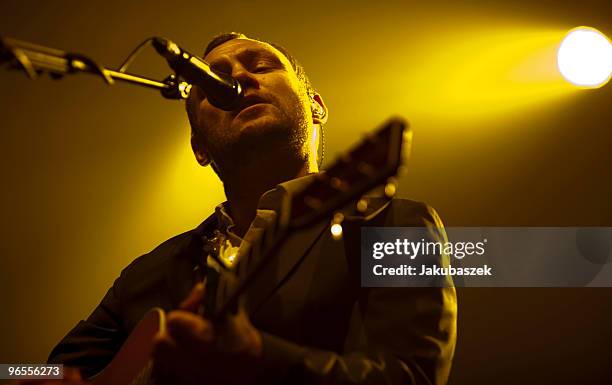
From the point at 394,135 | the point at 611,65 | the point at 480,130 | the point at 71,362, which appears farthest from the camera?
the point at 480,130

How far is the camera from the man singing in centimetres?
90

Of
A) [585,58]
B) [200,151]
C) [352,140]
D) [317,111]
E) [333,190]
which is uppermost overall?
[585,58]

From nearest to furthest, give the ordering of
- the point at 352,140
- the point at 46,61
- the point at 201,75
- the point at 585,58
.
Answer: the point at 46,61 < the point at 201,75 < the point at 585,58 < the point at 352,140

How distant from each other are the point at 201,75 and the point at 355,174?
1.51ft

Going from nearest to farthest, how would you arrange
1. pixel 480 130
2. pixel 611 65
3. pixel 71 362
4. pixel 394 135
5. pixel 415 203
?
1. pixel 394 135
2. pixel 415 203
3. pixel 71 362
4. pixel 611 65
5. pixel 480 130

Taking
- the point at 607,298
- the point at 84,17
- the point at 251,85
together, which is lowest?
the point at 607,298

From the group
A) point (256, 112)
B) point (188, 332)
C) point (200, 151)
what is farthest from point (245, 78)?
point (188, 332)

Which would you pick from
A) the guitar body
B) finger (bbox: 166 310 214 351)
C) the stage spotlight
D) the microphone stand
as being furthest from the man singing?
the stage spotlight

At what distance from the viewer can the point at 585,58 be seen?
228cm

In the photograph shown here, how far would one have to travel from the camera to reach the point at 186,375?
0.89 metres

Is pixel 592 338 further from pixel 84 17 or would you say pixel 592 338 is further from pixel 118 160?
pixel 84 17

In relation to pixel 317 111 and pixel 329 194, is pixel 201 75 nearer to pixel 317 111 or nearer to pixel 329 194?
pixel 329 194

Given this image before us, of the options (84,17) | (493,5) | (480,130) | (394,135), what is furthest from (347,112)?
(394,135)

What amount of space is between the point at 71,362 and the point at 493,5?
192cm
